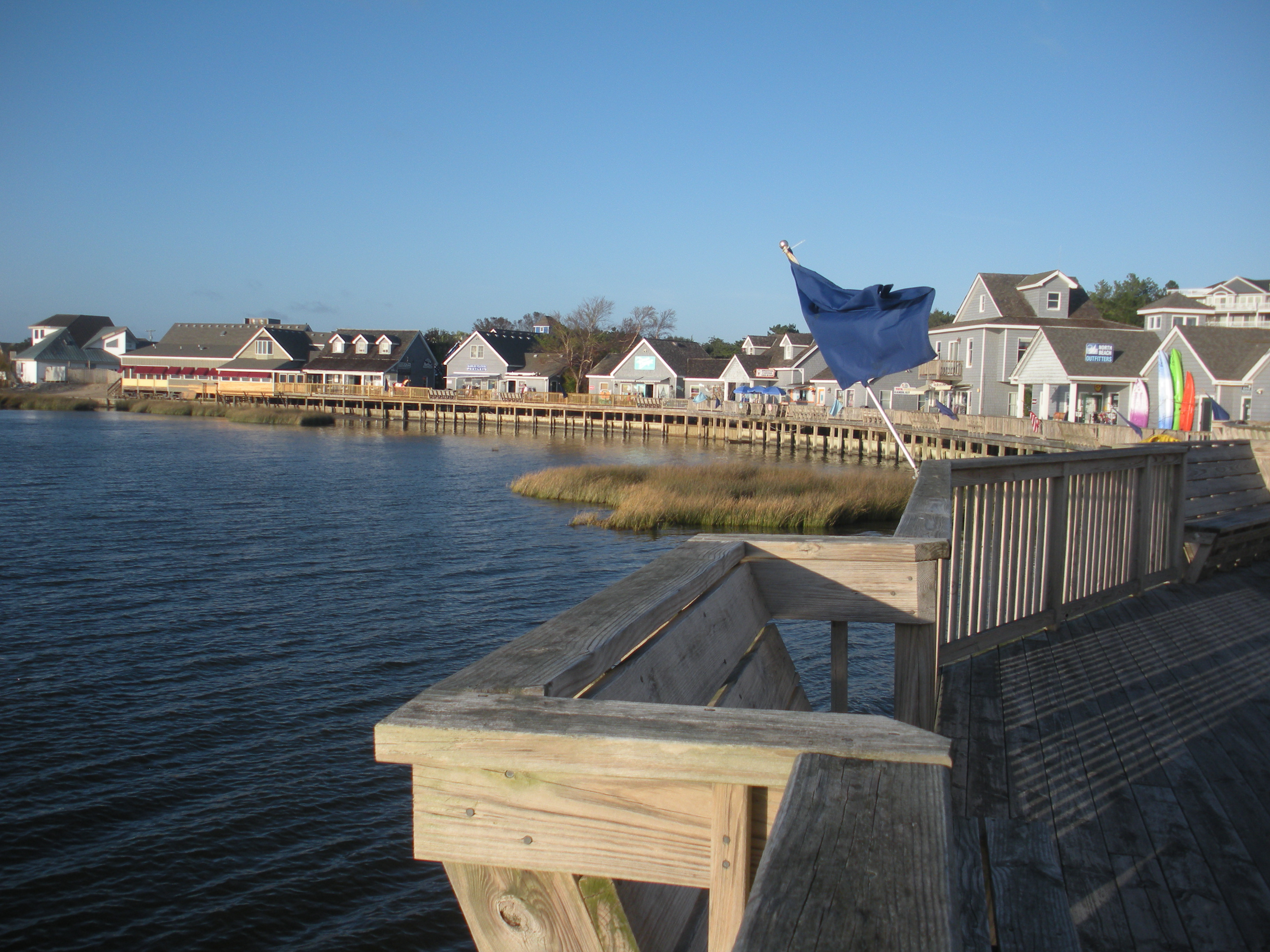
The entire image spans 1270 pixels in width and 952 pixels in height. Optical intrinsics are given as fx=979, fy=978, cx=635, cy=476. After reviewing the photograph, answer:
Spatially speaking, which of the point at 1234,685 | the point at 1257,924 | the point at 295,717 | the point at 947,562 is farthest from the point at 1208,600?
the point at 295,717

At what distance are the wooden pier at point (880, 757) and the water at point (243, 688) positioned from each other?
4624 millimetres

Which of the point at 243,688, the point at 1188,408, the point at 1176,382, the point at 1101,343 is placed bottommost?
the point at 243,688

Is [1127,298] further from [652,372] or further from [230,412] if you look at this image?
[230,412]

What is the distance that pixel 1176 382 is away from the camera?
3122 centimetres

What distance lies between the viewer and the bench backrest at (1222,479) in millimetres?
9188

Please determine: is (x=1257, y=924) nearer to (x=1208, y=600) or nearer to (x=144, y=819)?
(x=1208, y=600)

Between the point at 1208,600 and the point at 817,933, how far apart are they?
313 inches

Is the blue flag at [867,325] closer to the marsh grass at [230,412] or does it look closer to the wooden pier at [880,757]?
the wooden pier at [880,757]

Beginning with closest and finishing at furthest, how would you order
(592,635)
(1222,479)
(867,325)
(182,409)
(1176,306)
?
(592,635)
(867,325)
(1222,479)
(1176,306)
(182,409)

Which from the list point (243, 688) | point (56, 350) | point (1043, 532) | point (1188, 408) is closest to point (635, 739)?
point (1043, 532)

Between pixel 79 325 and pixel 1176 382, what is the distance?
114 metres

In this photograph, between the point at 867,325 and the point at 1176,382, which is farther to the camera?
the point at 1176,382

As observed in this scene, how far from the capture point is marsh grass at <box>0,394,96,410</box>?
3302 inches

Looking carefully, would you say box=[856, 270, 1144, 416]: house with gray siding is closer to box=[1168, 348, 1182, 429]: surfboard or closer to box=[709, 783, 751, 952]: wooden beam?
box=[1168, 348, 1182, 429]: surfboard
